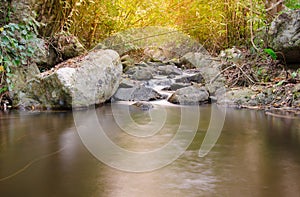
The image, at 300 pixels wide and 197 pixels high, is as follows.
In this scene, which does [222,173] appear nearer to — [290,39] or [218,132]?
[218,132]

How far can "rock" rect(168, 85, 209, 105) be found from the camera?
620 centimetres

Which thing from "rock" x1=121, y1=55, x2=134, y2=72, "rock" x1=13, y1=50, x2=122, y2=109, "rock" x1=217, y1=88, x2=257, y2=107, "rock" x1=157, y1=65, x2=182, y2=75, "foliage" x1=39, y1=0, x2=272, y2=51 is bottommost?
"rock" x1=217, y1=88, x2=257, y2=107

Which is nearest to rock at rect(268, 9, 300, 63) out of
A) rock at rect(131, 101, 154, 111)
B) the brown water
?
the brown water

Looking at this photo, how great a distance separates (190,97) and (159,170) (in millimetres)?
3689

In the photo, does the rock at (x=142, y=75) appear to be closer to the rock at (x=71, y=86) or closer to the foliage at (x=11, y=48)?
the rock at (x=71, y=86)

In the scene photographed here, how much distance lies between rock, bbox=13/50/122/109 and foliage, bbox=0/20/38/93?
0.36 metres

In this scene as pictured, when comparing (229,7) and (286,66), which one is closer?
(286,66)

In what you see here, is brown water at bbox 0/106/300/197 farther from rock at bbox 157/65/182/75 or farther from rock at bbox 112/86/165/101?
rock at bbox 157/65/182/75

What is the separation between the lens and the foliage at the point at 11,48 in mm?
4920

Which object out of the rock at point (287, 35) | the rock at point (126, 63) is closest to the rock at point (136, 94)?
the rock at point (287, 35)

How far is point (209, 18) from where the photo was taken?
9.57 m

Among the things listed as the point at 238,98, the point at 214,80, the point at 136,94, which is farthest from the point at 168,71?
the point at 238,98

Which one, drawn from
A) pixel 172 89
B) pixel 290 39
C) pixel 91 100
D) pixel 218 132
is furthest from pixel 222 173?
pixel 172 89

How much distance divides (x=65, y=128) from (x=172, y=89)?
381 cm
